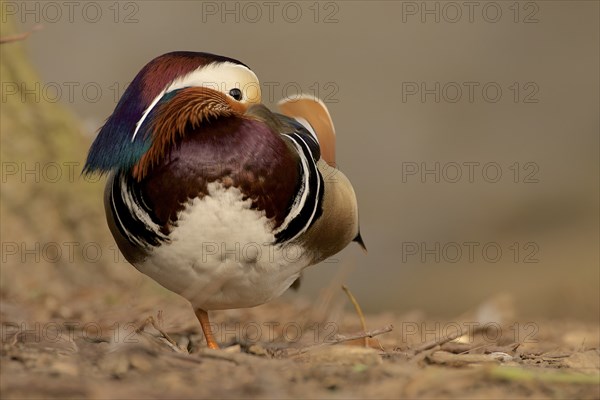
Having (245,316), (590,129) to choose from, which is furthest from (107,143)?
(590,129)

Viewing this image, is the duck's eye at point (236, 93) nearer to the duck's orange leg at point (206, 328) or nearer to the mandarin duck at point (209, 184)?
the mandarin duck at point (209, 184)

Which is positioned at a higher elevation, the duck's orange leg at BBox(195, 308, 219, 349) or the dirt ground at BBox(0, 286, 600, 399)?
the dirt ground at BBox(0, 286, 600, 399)

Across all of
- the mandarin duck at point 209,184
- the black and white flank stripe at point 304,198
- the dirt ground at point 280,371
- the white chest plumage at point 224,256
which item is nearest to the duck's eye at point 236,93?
the mandarin duck at point 209,184

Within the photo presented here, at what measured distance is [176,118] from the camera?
263cm

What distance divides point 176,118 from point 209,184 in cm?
21

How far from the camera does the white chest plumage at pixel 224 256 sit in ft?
8.45

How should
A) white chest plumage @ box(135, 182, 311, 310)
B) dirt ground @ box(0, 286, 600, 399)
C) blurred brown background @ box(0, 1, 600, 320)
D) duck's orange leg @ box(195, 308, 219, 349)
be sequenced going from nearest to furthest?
dirt ground @ box(0, 286, 600, 399) → white chest plumage @ box(135, 182, 311, 310) → duck's orange leg @ box(195, 308, 219, 349) → blurred brown background @ box(0, 1, 600, 320)

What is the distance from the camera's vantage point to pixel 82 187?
480 cm

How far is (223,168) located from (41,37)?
7053 millimetres

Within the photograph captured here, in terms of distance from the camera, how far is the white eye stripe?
2.72 meters

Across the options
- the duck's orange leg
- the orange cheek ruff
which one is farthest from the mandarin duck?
the duck's orange leg

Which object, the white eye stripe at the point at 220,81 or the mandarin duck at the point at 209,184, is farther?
the white eye stripe at the point at 220,81

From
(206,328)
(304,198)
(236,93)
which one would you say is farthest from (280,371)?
(206,328)

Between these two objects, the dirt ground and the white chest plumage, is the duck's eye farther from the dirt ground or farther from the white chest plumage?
the dirt ground
